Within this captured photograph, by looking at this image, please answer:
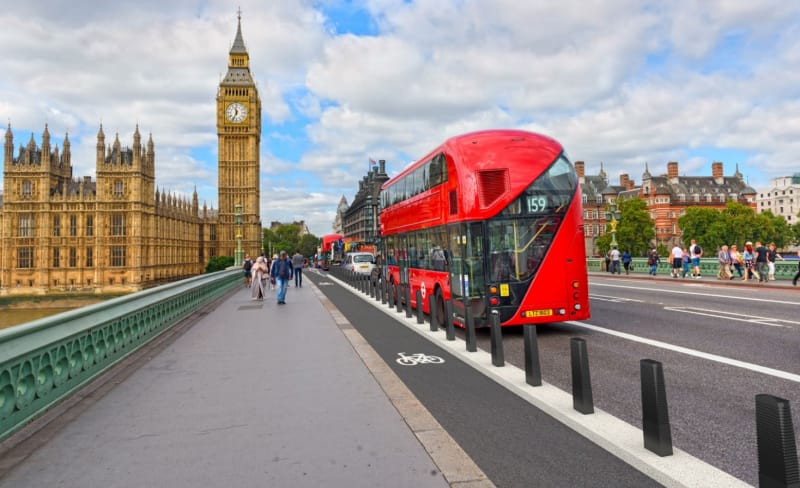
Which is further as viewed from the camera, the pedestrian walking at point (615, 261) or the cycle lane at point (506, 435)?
the pedestrian walking at point (615, 261)

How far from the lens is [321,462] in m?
4.08

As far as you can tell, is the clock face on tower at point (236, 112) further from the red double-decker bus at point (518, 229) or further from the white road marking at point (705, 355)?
the white road marking at point (705, 355)

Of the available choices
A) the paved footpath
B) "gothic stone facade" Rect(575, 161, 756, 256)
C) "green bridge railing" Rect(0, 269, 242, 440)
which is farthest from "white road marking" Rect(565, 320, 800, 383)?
"gothic stone facade" Rect(575, 161, 756, 256)

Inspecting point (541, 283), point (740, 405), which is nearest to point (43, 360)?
point (740, 405)

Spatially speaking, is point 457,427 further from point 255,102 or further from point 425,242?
point 255,102

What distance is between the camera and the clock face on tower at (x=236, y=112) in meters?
111

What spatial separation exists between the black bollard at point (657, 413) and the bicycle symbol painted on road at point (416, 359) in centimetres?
401

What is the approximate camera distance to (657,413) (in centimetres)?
405

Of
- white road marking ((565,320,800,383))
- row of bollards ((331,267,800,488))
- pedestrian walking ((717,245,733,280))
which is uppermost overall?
pedestrian walking ((717,245,733,280))

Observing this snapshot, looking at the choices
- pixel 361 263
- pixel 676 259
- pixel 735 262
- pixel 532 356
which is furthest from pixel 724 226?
pixel 532 356

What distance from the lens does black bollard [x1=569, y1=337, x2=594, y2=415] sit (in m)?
5.11

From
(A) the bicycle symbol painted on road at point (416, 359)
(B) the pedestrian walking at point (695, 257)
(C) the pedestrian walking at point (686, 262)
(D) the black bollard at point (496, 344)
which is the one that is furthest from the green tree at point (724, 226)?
(D) the black bollard at point (496, 344)

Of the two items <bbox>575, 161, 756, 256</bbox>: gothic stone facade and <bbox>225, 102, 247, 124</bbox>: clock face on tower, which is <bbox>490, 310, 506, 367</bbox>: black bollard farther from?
<bbox>225, 102, 247, 124</bbox>: clock face on tower

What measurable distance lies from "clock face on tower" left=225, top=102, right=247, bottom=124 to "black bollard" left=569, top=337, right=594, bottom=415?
115143mm
